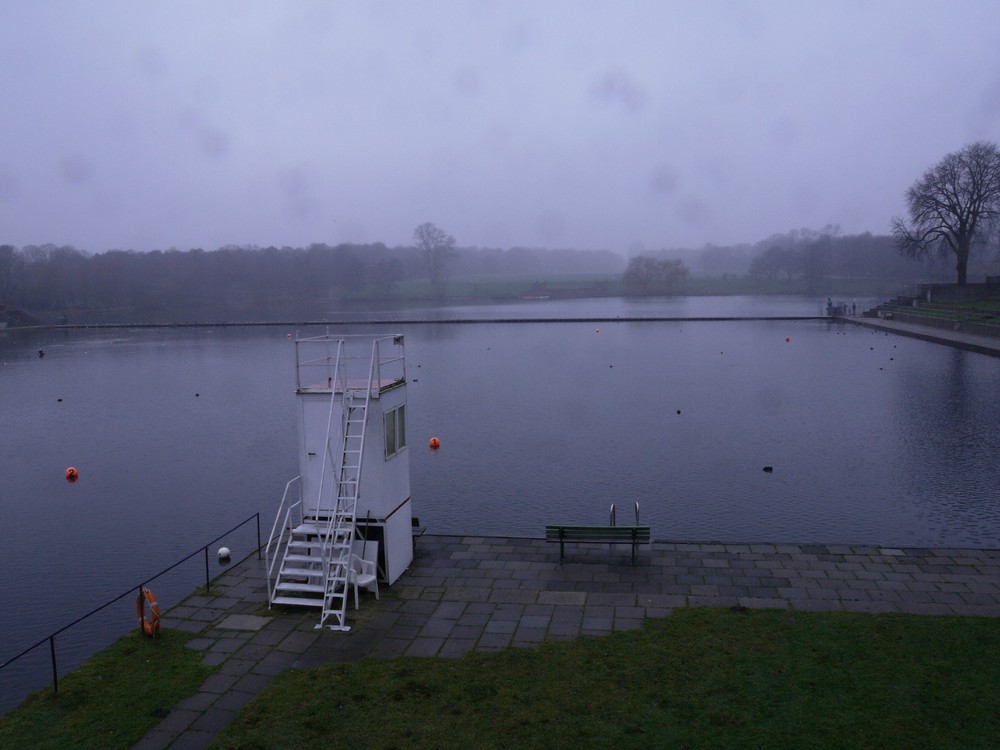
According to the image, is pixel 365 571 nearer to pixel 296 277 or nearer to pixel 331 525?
pixel 331 525

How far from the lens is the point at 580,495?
19.4m

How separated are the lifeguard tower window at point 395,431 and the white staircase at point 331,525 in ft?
1.43

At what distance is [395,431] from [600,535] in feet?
13.0

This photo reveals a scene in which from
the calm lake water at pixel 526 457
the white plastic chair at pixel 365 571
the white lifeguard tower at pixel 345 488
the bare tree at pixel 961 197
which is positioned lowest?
the calm lake water at pixel 526 457

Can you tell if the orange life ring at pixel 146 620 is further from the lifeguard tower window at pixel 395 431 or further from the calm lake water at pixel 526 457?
the lifeguard tower window at pixel 395 431

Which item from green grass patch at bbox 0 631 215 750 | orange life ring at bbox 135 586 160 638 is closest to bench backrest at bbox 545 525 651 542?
green grass patch at bbox 0 631 215 750

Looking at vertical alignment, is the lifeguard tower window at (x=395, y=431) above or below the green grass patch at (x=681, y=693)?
above

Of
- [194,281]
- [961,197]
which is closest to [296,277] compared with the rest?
[194,281]

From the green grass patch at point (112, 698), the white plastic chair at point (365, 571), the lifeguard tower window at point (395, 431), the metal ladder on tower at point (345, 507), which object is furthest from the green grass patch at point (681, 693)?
the lifeguard tower window at point (395, 431)

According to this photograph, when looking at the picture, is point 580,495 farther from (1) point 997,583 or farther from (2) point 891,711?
(2) point 891,711

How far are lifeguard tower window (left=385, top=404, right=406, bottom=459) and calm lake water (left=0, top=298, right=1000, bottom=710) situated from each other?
13.9 feet

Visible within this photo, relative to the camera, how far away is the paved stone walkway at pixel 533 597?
33.3ft

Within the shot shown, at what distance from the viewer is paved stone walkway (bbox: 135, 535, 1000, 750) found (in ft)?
33.3

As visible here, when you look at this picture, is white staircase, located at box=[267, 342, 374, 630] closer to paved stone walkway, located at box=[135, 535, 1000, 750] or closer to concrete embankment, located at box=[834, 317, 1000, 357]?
Answer: paved stone walkway, located at box=[135, 535, 1000, 750]
